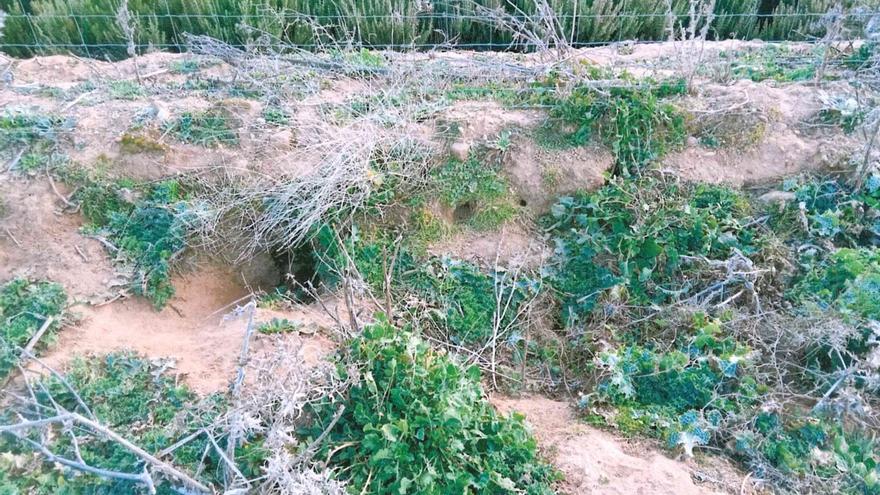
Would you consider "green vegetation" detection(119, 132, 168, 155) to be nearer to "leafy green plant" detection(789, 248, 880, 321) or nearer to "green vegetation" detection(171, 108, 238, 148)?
"green vegetation" detection(171, 108, 238, 148)

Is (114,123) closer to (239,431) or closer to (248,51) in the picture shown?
(248,51)

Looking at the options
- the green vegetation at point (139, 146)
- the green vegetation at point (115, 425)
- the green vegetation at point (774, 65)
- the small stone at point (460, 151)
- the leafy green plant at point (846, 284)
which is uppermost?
the green vegetation at point (774, 65)

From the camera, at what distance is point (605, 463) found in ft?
11.1

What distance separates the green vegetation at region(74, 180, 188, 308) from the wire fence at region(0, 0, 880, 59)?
2.36 meters

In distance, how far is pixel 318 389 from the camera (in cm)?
326

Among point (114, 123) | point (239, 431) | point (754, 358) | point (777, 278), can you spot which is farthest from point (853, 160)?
point (114, 123)

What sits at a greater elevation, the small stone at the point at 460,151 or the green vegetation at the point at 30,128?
the green vegetation at the point at 30,128

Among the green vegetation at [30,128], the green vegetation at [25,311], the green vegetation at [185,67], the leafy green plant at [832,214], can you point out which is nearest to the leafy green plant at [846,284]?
the leafy green plant at [832,214]

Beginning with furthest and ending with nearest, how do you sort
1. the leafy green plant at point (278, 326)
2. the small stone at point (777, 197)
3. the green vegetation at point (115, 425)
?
1. the small stone at point (777, 197)
2. the leafy green plant at point (278, 326)
3. the green vegetation at point (115, 425)

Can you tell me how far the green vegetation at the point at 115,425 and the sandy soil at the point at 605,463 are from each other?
151cm

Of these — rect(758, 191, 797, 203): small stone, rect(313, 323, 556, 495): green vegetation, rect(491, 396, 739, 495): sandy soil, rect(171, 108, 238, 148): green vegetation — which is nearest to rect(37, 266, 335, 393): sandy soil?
rect(313, 323, 556, 495): green vegetation

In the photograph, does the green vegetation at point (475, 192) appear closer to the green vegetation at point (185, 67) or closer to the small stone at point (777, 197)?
the small stone at point (777, 197)

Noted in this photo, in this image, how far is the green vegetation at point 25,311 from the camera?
3922 mm

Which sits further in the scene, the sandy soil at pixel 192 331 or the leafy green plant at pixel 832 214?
the leafy green plant at pixel 832 214
